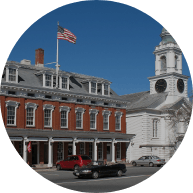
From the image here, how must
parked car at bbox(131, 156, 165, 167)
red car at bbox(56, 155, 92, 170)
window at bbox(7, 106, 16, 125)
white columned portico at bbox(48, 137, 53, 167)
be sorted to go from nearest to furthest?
white columned portico at bbox(48, 137, 53, 167), window at bbox(7, 106, 16, 125), red car at bbox(56, 155, 92, 170), parked car at bbox(131, 156, 165, 167)

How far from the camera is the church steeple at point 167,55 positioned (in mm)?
14766

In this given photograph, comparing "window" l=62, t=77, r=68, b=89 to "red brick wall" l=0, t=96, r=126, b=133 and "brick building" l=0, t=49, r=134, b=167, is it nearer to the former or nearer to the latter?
"brick building" l=0, t=49, r=134, b=167

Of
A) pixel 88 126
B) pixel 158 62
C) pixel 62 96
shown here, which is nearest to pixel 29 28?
pixel 62 96

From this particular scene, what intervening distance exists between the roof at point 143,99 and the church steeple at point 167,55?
3.14 ft

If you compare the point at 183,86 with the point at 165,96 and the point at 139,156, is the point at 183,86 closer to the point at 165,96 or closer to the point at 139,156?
the point at 165,96

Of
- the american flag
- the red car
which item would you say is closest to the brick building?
the red car

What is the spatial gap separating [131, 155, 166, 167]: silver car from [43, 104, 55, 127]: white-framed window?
3.69 meters

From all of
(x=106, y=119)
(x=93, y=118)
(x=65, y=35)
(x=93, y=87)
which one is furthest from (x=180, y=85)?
(x=65, y=35)

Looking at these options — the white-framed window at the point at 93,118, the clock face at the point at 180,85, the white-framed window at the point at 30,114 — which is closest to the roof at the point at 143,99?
the clock face at the point at 180,85

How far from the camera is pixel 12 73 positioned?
1373cm

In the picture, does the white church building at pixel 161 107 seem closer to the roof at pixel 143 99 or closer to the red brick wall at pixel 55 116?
the roof at pixel 143 99

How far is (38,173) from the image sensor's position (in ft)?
43.9

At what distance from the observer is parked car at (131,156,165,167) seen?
554 inches

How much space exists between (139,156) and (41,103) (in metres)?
4.40
